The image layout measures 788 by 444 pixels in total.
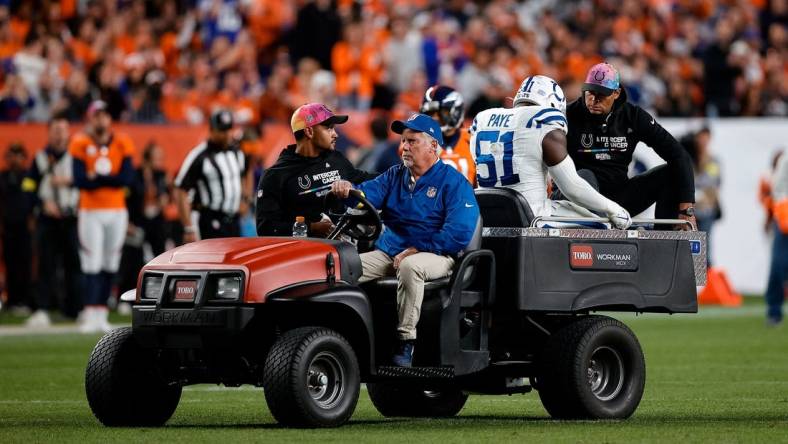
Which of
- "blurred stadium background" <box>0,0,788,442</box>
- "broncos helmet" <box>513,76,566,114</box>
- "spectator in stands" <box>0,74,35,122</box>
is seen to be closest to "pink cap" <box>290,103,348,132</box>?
"broncos helmet" <box>513,76,566,114</box>

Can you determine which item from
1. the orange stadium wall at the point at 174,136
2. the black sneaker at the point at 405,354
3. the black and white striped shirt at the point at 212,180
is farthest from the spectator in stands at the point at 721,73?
the black sneaker at the point at 405,354

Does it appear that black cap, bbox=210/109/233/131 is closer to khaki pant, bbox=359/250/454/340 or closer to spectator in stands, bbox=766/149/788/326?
khaki pant, bbox=359/250/454/340

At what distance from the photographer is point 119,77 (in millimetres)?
22797

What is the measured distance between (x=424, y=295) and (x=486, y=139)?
59.9 inches

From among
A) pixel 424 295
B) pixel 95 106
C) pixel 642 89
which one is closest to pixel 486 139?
pixel 424 295

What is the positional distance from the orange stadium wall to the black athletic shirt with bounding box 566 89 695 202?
32.2 ft

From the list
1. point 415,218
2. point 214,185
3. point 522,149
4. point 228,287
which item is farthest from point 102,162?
point 228,287

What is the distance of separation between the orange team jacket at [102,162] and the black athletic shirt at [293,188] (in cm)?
799

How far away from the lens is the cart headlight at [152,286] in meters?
9.52

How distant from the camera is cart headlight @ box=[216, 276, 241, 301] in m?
9.23

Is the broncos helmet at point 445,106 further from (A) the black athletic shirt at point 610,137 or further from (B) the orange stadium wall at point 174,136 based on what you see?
(B) the orange stadium wall at point 174,136

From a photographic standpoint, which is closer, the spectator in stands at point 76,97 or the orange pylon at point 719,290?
the spectator in stands at point 76,97

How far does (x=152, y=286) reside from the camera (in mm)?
9555

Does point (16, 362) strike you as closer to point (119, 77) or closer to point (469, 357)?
point (469, 357)
